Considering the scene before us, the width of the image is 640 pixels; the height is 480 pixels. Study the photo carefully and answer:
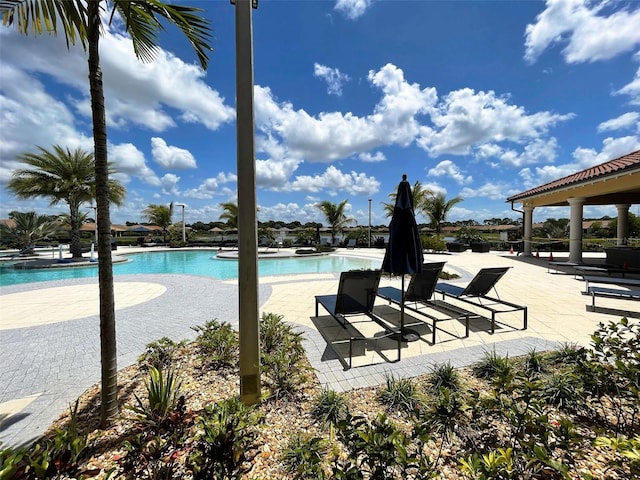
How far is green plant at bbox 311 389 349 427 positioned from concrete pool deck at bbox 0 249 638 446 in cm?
41

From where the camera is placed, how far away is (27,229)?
2131 cm

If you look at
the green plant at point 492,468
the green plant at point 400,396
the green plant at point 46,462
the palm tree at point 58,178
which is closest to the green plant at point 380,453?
the green plant at point 492,468

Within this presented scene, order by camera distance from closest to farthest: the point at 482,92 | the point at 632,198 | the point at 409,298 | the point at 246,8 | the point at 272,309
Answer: the point at 246,8 < the point at 409,298 < the point at 272,309 < the point at 482,92 < the point at 632,198

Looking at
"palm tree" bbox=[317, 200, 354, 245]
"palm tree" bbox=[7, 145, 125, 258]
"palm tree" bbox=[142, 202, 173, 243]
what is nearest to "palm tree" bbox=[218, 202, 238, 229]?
"palm tree" bbox=[317, 200, 354, 245]

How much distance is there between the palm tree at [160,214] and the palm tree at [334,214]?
19314 millimetres

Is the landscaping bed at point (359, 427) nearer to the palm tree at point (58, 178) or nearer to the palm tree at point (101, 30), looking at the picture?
the palm tree at point (101, 30)

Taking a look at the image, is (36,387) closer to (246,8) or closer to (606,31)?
(246,8)

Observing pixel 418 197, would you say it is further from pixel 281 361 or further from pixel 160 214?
pixel 160 214

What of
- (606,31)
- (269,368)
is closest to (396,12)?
(606,31)

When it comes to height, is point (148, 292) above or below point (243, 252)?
below

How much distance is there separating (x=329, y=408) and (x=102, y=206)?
270cm

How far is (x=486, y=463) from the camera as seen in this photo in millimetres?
1494

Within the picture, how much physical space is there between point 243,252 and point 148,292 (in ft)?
23.9

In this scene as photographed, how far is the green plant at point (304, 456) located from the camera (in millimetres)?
1680
